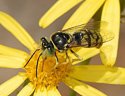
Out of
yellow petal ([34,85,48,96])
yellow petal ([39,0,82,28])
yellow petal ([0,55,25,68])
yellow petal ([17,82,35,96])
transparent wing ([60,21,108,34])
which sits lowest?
yellow petal ([34,85,48,96])

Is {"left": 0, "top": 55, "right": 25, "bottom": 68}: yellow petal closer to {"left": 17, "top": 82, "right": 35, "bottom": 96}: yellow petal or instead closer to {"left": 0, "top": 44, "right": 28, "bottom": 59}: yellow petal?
{"left": 0, "top": 44, "right": 28, "bottom": 59}: yellow petal

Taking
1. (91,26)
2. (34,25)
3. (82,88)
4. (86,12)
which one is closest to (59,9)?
(86,12)

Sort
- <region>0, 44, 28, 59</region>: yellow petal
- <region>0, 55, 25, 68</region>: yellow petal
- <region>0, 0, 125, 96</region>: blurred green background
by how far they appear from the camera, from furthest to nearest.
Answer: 1. <region>0, 0, 125, 96</region>: blurred green background
2. <region>0, 44, 28, 59</region>: yellow petal
3. <region>0, 55, 25, 68</region>: yellow petal

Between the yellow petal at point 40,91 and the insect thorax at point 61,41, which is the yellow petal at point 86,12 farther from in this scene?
the yellow petal at point 40,91

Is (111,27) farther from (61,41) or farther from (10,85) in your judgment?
(10,85)

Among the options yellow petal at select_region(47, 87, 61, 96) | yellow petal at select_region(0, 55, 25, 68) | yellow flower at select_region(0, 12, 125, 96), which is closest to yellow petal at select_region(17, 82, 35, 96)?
yellow flower at select_region(0, 12, 125, 96)

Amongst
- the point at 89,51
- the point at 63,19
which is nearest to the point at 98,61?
the point at 63,19

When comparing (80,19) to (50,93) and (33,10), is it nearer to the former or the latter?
Answer: (50,93)
